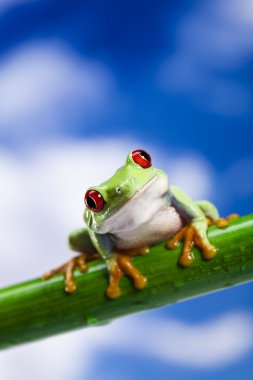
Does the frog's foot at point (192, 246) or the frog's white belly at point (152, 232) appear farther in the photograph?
the frog's white belly at point (152, 232)

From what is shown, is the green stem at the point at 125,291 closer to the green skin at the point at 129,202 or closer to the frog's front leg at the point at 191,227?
the frog's front leg at the point at 191,227

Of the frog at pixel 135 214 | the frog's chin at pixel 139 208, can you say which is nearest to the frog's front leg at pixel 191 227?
the frog at pixel 135 214

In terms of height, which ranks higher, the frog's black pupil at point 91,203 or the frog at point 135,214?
the frog at point 135,214

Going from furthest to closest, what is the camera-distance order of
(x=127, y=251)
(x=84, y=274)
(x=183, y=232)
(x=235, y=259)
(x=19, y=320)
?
(x=127, y=251), (x=183, y=232), (x=84, y=274), (x=19, y=320), (x=235, y=259)

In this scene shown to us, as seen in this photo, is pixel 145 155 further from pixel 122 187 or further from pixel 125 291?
pixel 125 291

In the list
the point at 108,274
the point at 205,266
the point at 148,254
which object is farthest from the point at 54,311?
the point at 205,266

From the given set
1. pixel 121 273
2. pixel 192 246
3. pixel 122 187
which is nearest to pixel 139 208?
pixel 122 187

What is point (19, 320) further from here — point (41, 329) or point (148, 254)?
point (148, 254)
